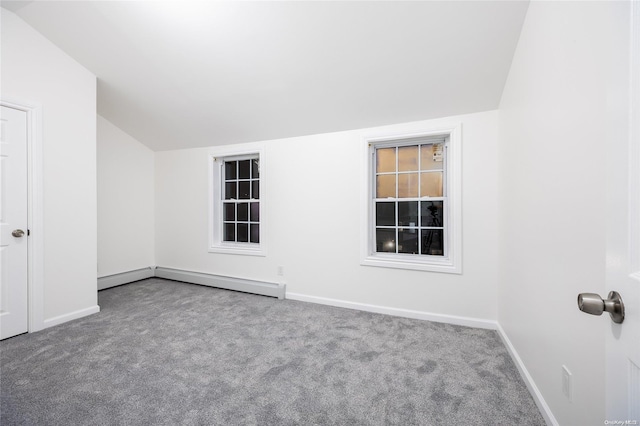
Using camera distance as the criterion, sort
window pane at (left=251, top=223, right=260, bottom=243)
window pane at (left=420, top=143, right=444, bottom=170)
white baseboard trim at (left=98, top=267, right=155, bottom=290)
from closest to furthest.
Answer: window pane at (left=420, top=143, right=444, bottom=170) → white baseboard trim at (left=98, top=267, right=155, bottom=290) → window pane at (left=251, top=223, right=260, bottom=243)

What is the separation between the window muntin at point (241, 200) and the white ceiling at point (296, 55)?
948mm

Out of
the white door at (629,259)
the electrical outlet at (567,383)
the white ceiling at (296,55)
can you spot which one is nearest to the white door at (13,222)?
the white ceiling at (296,55)

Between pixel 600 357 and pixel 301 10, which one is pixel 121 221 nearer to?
pixel 301 10

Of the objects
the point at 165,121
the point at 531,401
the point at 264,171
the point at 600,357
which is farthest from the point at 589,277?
the point at 165,121

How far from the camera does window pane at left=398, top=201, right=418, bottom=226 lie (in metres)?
3.16

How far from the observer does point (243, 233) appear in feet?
14.1

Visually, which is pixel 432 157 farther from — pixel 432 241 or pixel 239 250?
pixel 239 250

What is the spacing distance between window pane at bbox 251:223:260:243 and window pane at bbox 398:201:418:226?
212 cm

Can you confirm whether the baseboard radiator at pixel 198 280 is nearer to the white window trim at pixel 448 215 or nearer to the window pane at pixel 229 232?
the window pane at pixel 229 232

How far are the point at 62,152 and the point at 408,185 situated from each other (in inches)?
147

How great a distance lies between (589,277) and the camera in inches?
44.1

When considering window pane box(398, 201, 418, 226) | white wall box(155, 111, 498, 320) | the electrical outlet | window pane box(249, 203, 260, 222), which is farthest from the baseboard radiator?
the electrical outlet

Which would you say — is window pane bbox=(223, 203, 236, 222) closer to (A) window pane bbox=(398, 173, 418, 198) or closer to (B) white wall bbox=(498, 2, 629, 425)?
(A) window pane bbox=(398, 173, 418, 198)

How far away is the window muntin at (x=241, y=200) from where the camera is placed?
413 centimetres
